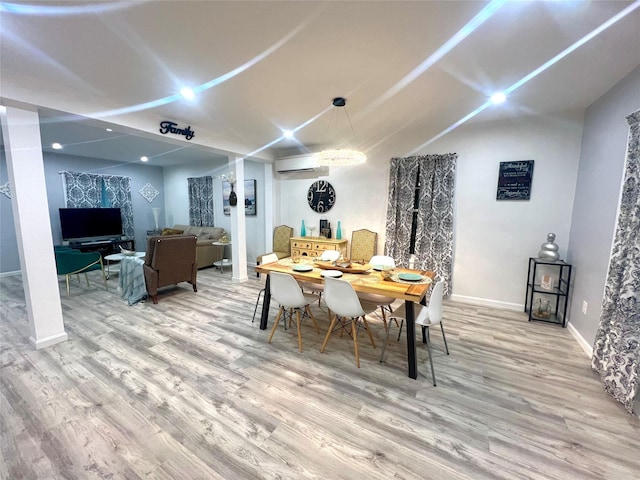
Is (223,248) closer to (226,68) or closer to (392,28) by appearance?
(226,68)

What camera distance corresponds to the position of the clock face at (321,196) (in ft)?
15.6

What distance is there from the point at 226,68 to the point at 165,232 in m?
5.39

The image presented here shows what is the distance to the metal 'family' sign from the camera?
10.8 feet

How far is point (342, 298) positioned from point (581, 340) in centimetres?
255

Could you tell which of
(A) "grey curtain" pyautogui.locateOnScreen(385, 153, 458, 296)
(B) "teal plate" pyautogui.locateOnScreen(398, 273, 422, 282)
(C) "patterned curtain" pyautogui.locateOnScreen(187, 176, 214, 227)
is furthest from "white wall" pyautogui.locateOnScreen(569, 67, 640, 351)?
(C) "patterned curtain" pyautogui.locateOnScreen(187, 176, 214, 227)

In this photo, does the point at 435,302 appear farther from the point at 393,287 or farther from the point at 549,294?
the point at 549,294

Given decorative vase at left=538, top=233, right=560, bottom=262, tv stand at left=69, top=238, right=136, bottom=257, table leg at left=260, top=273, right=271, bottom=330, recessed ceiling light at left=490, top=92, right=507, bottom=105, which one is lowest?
table leg at left=260, top=273, right=271, bottom=330

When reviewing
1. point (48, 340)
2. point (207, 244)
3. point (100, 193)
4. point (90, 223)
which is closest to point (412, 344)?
point (48, 340)

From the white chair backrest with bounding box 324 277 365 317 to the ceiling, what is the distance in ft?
5.73

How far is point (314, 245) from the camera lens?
468cm

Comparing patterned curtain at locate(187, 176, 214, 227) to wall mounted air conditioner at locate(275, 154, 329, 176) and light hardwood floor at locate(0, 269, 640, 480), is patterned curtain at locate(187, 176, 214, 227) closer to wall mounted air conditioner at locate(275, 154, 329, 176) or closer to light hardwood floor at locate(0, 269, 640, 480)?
wall mounted air conditioner at locate(275, 154, 329, 176)

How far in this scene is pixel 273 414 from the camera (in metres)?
1.77

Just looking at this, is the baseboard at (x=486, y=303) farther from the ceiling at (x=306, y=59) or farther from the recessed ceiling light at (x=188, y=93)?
the recessed ceiling light at (x=188, y=93)

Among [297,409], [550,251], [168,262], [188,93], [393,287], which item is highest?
[188,93]
